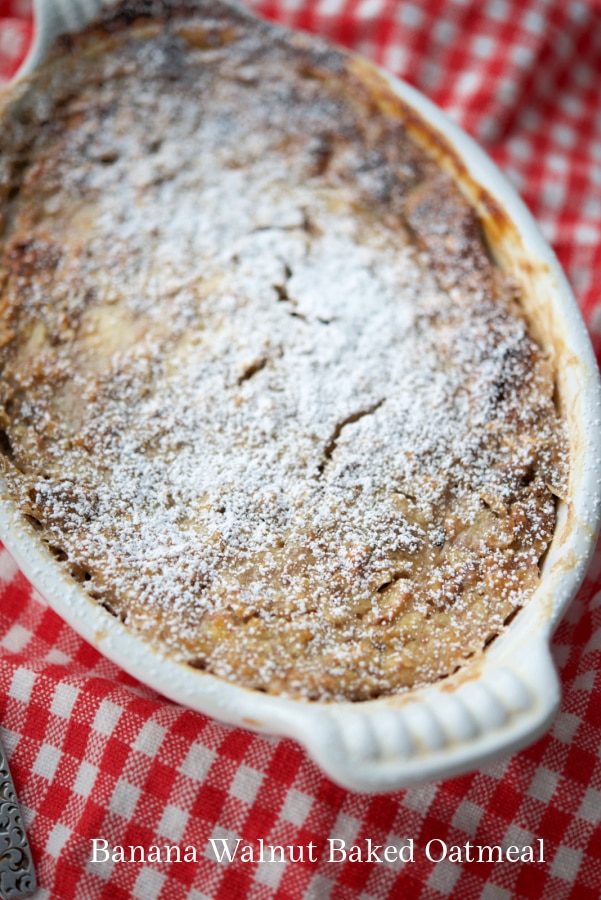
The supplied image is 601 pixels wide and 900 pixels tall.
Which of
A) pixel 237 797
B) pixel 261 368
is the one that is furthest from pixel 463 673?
pixel 261 368

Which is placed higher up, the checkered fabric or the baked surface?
the baked surface

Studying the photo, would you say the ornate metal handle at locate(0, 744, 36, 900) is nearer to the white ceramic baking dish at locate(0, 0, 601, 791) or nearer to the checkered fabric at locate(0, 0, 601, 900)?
the checkered fabric at locate(0, 0, 601, 900)

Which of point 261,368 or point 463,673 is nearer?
point 463,673

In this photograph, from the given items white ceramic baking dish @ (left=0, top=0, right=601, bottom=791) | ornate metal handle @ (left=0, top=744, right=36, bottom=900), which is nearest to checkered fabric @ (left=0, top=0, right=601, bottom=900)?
ornate metal handle @ (left=0, top=744, right=36, bottom=900)

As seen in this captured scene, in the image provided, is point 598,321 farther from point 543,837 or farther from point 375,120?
point 543,837

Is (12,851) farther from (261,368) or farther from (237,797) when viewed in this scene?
(261,368)

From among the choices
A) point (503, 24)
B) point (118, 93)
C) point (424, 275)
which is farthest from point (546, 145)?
point (118, 93)

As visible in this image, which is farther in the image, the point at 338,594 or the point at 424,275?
the point at 424,275
